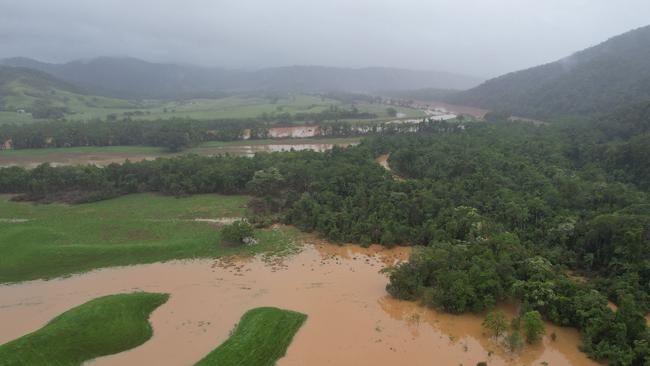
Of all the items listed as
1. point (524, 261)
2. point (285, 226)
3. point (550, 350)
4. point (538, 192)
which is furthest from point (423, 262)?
point (538, 192)

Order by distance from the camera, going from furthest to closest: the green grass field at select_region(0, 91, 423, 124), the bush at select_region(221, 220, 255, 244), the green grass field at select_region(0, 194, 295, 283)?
the green grass field at select_region(0, 91, 423, 124), the bush at select_region(221, 220, 255, 244), the green grass field at select_region(0, 194, 295, 283)

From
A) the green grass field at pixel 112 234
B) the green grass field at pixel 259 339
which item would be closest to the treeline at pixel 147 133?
the green grass field at pixel 112 234

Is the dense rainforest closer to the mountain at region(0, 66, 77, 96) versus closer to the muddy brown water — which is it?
the muddy brown water

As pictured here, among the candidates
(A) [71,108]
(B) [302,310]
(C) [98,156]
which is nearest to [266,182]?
(B) [302,310]

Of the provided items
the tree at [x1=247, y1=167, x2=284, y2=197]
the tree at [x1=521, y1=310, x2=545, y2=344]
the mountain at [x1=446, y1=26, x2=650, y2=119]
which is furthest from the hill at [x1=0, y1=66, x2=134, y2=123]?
the mountain at [x1=446, y1=26, x2=650, y2=119]

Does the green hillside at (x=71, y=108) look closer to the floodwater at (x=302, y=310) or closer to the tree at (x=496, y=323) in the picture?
the floodwater at (x=302, y=310)
